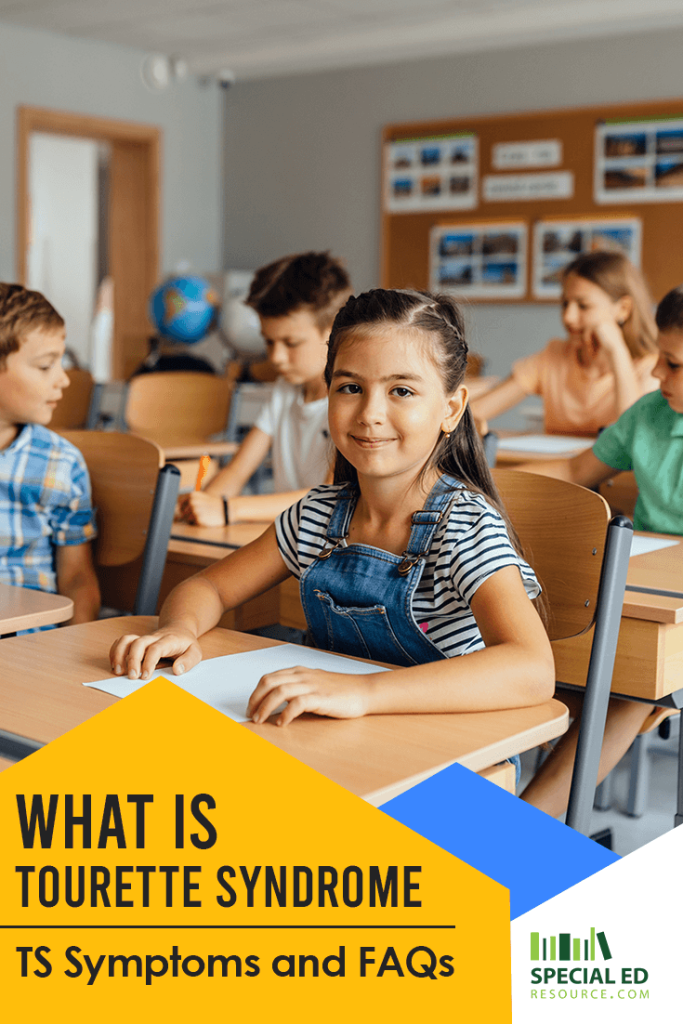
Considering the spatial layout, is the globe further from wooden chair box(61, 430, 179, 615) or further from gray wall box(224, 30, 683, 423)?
wooden chair box(61, 430, 179, 615)

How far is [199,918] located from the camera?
2.42 ft

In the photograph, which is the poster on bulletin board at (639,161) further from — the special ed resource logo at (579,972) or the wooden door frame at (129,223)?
the special ed resource logo at (579,972)

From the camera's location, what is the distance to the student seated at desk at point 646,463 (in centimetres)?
171

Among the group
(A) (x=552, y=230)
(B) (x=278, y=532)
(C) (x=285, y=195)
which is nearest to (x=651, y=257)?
(A) (x=552, y=230)

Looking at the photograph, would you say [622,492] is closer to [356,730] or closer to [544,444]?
[544,444]

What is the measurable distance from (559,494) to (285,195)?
5928mm

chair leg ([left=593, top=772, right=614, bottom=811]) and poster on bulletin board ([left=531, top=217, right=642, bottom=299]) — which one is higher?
poster on bulletin board ([left=531, top=217, right=642, bottom=299])

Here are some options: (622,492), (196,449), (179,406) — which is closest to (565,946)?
(622,492)

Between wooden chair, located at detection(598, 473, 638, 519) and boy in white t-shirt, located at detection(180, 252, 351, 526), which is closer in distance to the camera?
boy in white t-shirt, located at detection(180, 252, 351, 526)

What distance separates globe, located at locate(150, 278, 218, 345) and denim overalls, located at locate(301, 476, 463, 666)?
4.60 m

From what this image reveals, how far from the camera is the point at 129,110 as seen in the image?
682 centimetres

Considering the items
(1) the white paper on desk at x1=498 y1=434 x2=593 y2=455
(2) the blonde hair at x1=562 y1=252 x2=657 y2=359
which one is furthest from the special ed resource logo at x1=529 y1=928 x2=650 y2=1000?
(2) the blonde hair at x1=562 y1=252 x2=657 y2=359

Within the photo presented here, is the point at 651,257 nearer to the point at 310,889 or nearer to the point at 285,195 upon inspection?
the point at 285,195

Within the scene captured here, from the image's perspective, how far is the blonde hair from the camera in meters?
3.04
